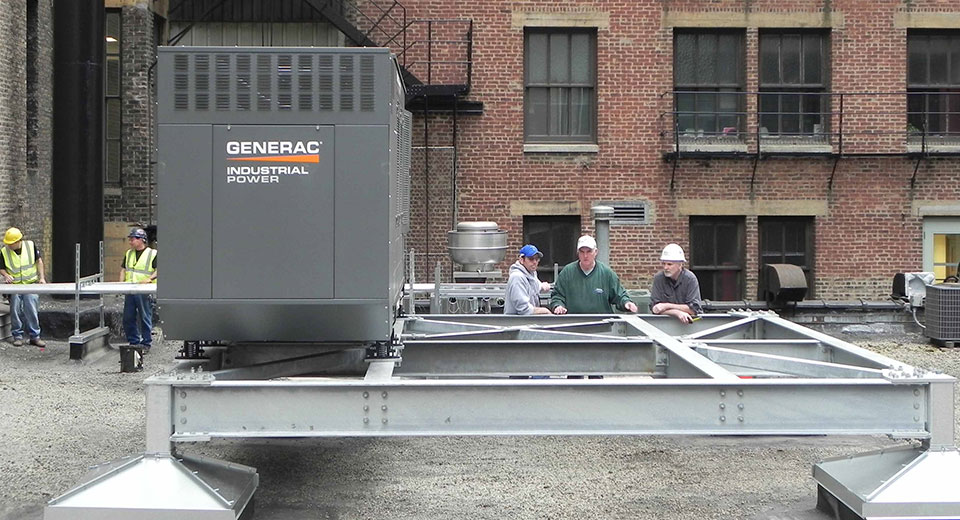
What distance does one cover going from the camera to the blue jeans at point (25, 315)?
1660 centimetres

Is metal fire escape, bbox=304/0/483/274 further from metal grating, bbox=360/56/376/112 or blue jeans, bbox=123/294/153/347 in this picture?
metal grating, bbox=360/56/376/112

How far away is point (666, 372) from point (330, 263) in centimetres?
302

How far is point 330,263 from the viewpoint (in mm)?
6582

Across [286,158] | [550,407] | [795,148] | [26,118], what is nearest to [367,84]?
[286,158]

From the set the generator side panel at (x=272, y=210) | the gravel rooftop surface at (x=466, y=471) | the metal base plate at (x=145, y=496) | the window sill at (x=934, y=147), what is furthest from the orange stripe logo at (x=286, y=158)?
the window sill at (x=934, y=147)

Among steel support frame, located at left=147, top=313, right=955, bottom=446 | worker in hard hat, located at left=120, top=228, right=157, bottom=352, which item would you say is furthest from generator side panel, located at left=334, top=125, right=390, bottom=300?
worker in hard hat, located at left=120, top=228, right=157, bottom=352

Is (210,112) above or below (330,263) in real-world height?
above

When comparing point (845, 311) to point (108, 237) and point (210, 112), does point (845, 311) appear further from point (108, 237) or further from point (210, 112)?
point (210, 112)

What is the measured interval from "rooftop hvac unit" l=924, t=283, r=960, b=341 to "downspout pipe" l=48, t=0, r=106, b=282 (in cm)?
1391

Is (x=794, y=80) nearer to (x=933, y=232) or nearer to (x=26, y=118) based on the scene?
(x=933, y=232)

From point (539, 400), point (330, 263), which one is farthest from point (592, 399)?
point (330, 263)

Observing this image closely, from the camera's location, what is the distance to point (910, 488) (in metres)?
6.51

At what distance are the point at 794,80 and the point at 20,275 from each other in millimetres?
14283

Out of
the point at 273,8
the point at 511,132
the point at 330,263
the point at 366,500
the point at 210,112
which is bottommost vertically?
the point at 366,500
